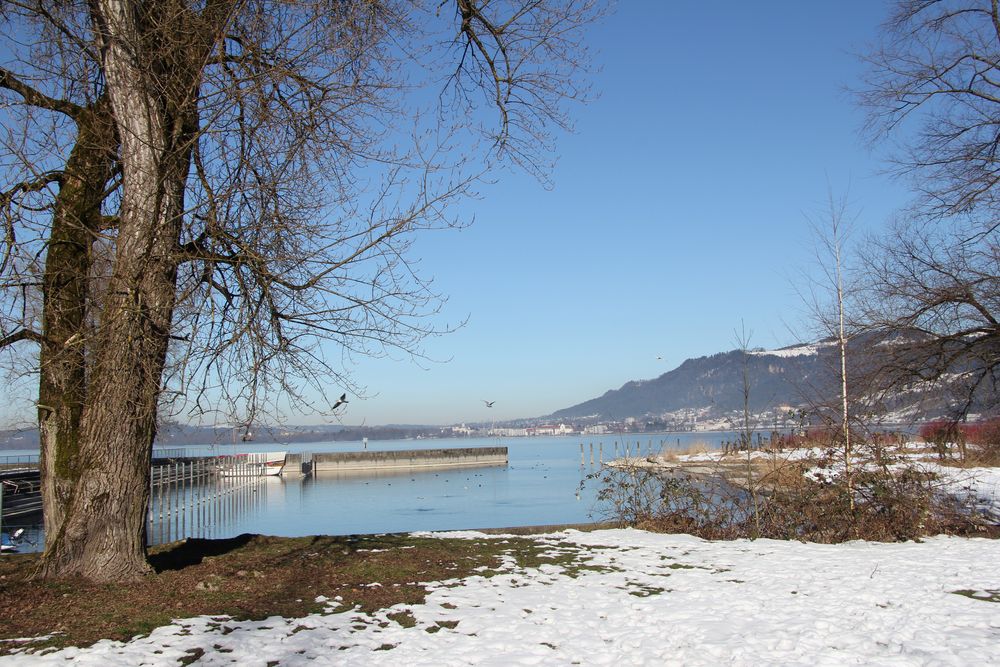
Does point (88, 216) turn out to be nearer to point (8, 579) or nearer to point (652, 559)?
point (8, 579)

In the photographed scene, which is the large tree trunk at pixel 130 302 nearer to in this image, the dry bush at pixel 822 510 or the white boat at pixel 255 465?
the dry bush at pixel 822 510

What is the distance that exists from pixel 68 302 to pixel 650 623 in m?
6.09

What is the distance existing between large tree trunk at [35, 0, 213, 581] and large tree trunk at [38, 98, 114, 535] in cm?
25

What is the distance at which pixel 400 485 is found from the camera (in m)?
37.7

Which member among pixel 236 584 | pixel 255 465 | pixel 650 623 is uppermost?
pixel 236 584

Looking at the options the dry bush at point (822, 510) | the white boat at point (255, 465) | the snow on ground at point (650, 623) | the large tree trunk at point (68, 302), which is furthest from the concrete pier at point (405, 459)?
the snow on ground at point (650, 623)

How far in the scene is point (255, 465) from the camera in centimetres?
4456

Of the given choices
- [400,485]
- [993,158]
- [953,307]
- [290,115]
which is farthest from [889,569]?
[400,485]

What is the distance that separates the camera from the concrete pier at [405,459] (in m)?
55.4

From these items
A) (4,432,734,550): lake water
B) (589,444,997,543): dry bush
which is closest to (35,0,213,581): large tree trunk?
(4,432,734,550): lake water

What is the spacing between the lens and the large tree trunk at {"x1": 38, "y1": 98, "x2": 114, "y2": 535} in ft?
22.4

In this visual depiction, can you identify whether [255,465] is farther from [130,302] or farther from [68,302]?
[130,302]

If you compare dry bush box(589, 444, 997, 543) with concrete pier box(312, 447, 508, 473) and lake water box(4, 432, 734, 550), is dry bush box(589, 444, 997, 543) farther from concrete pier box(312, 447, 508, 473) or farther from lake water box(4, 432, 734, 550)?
concrete pier box(312, 447, 508, 473)

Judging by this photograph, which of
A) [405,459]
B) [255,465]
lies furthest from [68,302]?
[405,459]
